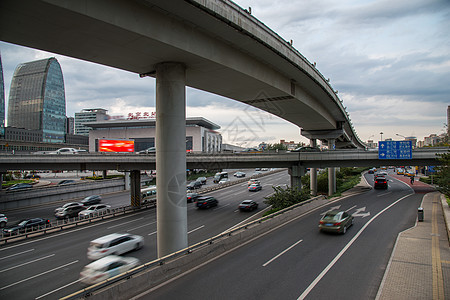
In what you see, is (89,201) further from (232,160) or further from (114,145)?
(232,160)

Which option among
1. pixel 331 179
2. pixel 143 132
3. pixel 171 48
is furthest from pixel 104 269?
pixel 143 132

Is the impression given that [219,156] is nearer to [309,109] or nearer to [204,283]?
[309,109]

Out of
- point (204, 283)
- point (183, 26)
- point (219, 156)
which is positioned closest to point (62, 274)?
point (204, 283)

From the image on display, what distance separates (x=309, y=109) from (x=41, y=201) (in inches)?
1640

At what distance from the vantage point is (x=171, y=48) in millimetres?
10414

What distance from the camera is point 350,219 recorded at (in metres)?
18.1

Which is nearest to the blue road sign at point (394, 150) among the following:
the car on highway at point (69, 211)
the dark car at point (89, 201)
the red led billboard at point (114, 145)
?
the car on highway at point (69, 211)

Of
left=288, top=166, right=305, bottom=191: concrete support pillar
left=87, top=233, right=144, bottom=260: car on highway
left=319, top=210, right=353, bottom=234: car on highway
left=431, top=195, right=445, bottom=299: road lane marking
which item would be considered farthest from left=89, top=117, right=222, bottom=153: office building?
left=431, top=195, right=445, bottom=299: road lane marking

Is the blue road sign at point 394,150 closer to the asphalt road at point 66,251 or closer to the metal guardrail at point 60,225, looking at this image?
the asphalt road at point 66,251

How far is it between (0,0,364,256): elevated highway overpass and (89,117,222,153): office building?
8017 centimetres

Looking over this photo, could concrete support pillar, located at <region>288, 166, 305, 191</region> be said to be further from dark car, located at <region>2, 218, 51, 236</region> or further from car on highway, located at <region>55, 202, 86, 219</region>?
dark car, located at <region>2, 218, 51, 236</region>

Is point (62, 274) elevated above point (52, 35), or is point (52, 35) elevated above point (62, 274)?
point (52, 35)

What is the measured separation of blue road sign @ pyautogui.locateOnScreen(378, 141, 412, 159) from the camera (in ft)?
100

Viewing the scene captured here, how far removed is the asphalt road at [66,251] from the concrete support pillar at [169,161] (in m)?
4.92
